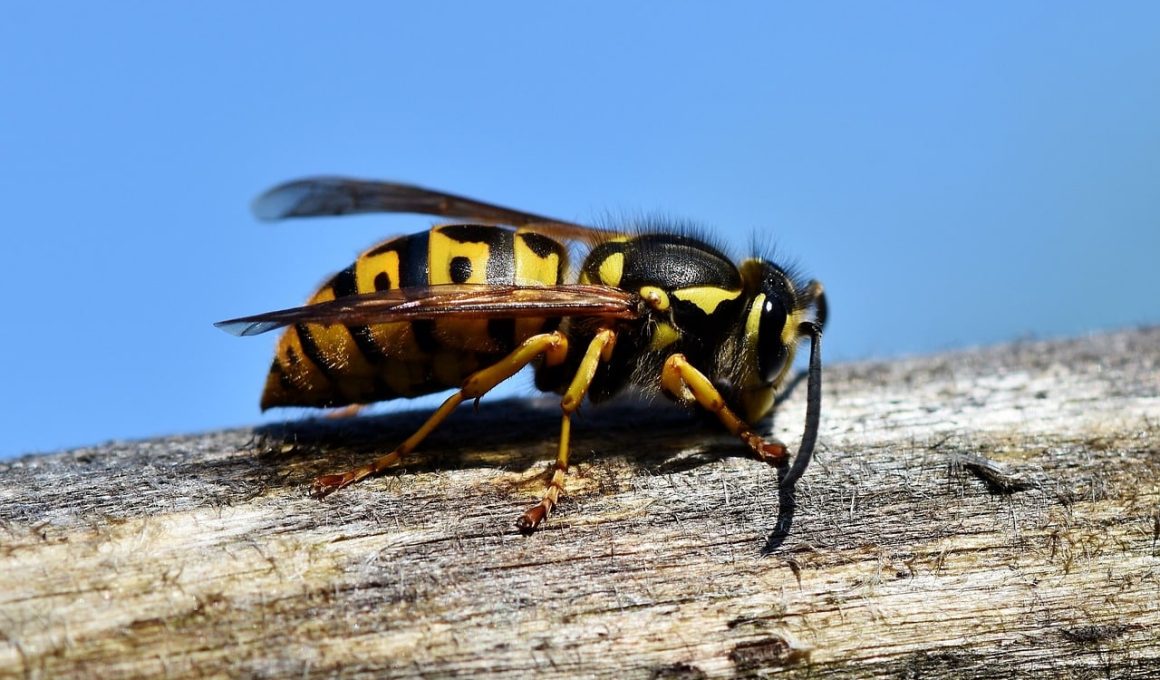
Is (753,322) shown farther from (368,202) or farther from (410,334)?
(368,202)

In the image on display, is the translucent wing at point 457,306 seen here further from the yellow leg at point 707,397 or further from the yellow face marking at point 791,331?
the yellow face marking at point 791,331

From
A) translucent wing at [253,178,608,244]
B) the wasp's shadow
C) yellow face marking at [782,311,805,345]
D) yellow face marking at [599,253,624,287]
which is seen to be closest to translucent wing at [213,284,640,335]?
yellow face marking at [599,253,624,287]

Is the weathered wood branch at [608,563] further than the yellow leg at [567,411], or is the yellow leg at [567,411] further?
the yellow leg at [567,411]

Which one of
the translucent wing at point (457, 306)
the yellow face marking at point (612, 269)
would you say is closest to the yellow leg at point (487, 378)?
the translucent wing at point (457, 306)

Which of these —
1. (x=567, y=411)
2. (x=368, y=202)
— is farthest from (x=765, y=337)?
(x=368, y=202)

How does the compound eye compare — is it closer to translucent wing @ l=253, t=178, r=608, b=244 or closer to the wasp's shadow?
the wasp's shadow
